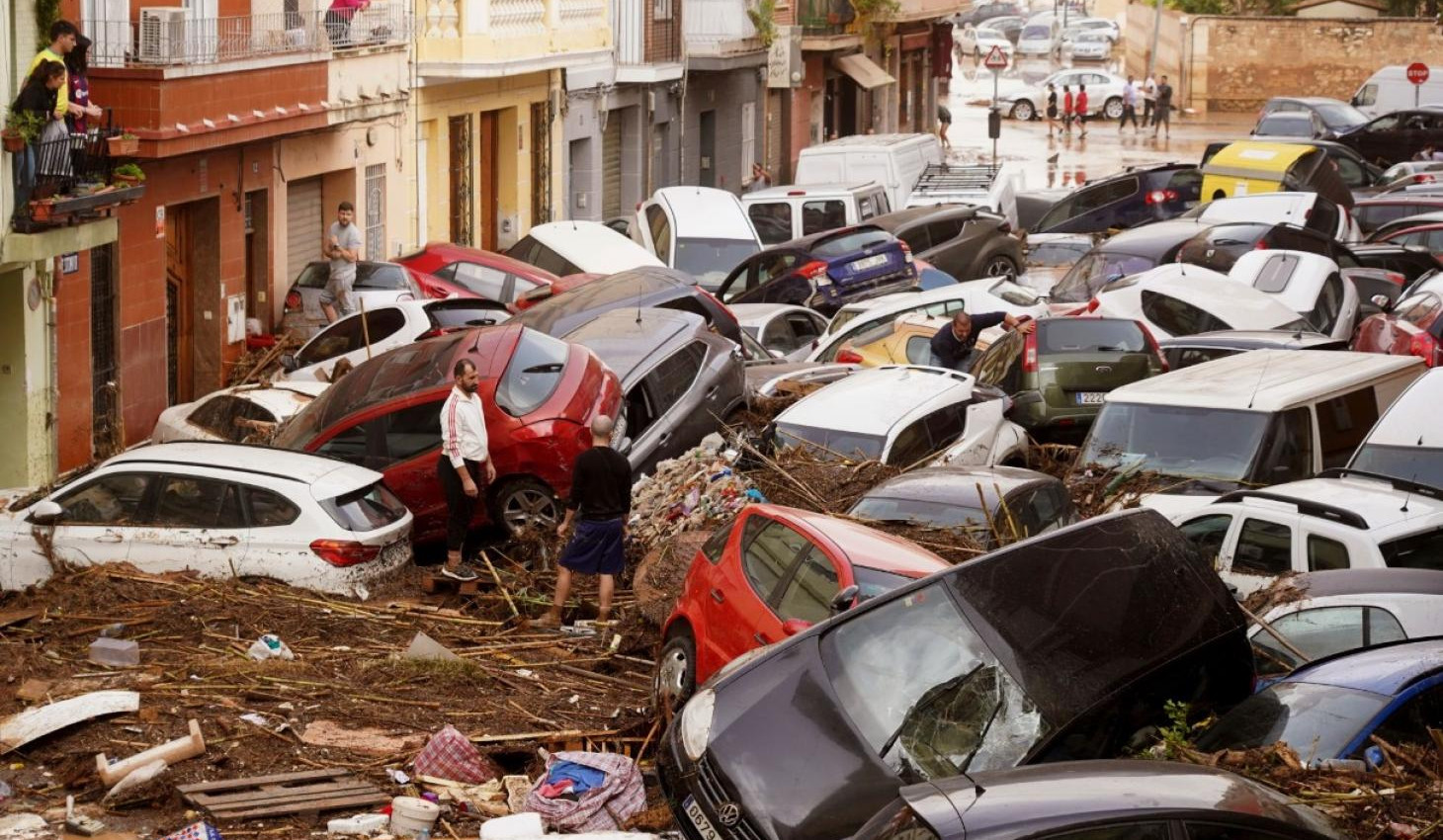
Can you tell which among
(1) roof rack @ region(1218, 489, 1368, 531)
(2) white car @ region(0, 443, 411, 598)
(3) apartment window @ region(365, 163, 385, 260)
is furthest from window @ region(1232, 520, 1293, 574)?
(3) apartment window @ region(365, 163, 385, 260)

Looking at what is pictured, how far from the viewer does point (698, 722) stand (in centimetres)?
891

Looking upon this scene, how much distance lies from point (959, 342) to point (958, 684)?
1209 cm

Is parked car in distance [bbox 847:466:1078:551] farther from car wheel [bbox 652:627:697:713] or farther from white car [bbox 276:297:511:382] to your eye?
white car [bbox 276:297:511:382]

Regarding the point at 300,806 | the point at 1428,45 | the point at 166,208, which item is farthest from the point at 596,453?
the point at 1428,45

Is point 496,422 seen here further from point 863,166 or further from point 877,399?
point 863,166

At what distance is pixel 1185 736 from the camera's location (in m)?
8.69

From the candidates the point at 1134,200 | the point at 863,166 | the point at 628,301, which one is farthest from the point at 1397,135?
the point at 628,301

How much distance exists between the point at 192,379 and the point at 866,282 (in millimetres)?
8505

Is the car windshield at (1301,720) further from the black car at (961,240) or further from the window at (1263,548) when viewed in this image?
the black car at (961,240)

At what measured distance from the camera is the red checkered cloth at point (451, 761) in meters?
10.5

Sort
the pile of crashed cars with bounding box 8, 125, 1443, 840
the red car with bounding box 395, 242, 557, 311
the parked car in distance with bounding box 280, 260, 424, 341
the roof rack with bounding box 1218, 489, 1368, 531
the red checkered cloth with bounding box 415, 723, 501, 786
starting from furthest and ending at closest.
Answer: the red car with bounding box 395, 242, 557, 311
the parked car in distance with bounding box 280, 260, 424, 341
the roof rack with bounding box 1218, 489, 1368, 531
the red checkered cloth with bounding box 415, 723, 501, 786
the pile of crashed cars with bounding box 8, 125, 1443, 840

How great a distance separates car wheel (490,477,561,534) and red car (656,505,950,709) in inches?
162

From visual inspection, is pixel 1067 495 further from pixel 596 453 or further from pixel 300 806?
pixel 300 806

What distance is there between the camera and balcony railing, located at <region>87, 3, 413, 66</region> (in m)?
21.0
